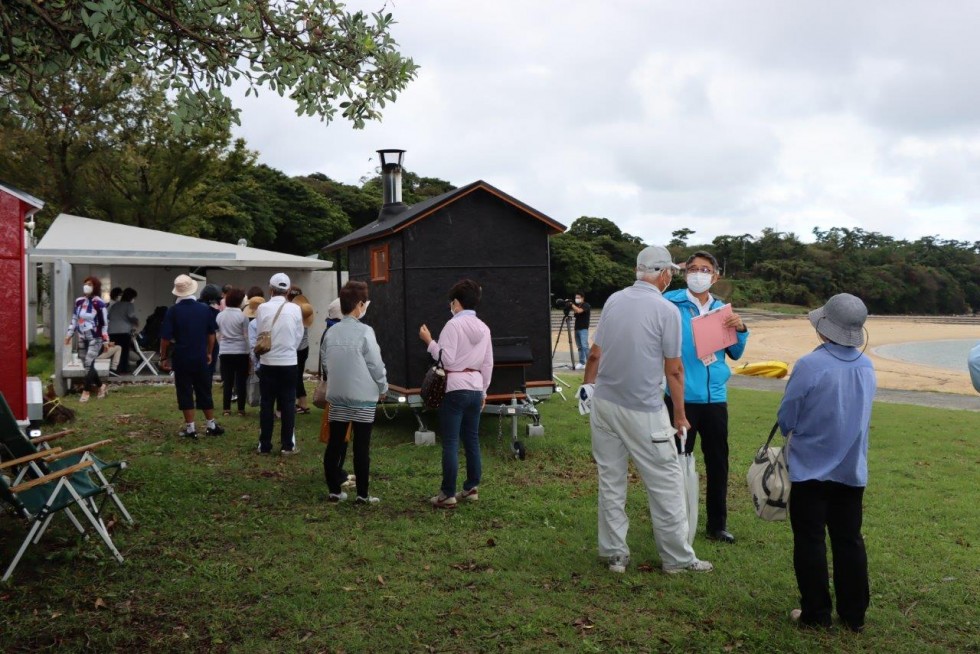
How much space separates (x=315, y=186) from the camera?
51938mm

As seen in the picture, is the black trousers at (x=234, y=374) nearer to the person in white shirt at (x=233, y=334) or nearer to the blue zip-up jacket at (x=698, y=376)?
the person in white shirt at (x=233, y=334)

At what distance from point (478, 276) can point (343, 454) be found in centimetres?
343

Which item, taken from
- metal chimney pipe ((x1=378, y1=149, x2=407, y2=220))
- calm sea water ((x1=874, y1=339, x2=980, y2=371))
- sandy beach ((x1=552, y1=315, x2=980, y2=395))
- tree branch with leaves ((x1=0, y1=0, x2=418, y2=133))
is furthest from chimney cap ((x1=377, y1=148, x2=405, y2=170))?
calm sea water ((x1=874, y1=339, x2=980, y2=371))

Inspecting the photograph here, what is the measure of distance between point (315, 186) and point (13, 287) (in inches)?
1744


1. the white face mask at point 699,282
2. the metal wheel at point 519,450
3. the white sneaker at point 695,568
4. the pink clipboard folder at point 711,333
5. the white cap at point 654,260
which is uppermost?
the white cap at point 654,260

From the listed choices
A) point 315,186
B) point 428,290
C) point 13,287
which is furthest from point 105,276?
point 315,186

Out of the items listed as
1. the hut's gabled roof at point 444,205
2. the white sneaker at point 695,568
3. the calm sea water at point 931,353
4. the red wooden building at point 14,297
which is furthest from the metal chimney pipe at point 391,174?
the calm sea water at point 931,353

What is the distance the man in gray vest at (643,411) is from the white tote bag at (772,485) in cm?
60

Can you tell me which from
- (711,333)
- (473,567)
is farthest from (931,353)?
(473,567)

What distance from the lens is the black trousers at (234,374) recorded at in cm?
1085

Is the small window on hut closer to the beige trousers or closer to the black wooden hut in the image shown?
the black wooden hut

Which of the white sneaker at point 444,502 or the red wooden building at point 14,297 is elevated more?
the red wooden building at point 14,297

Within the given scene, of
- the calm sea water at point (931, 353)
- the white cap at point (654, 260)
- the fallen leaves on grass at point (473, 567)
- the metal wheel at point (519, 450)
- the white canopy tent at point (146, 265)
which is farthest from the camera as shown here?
the calm sea water at point (931, 353)

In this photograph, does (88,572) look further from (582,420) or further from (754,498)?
(582,420)
